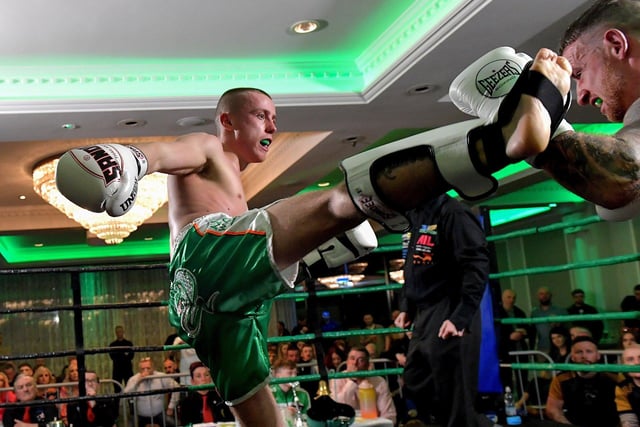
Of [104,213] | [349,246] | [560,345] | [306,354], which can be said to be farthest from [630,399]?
[104,213]

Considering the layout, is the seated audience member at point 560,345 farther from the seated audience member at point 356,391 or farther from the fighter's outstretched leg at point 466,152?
the fighter's outstretched leg at point 466,152

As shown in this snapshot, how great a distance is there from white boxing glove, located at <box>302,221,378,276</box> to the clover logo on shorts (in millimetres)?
264

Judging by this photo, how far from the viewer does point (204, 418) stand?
15.2 feet

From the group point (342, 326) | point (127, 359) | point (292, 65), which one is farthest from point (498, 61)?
point (342, 326)

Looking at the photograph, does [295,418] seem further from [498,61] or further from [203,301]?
[498,61]

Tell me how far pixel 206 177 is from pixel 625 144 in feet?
3.40

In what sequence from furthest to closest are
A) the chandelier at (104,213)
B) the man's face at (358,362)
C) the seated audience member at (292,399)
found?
1. the chandelier at (104,213)
2. the man's face at (358,362)
3. the seated audience member at (292,399)

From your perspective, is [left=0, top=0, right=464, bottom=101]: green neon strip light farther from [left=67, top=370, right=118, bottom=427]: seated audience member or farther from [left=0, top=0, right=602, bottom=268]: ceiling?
[left=67, top=370, right=118, bottom=427]: seated audience member

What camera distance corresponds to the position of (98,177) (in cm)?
141

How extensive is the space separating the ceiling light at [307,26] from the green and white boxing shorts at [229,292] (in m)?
2.61

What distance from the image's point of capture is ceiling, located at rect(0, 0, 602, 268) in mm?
3785

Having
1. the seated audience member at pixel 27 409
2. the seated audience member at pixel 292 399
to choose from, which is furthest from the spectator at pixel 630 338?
the seated audience member at pixel 27 409

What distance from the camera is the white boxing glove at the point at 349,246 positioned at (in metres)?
1.68

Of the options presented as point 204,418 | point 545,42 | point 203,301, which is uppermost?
point 545,42
